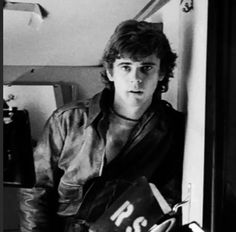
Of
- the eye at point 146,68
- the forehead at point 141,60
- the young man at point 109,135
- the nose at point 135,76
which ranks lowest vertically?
the young man at point 109,135

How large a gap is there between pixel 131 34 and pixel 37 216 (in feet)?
1.87

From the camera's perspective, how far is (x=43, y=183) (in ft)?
3.46

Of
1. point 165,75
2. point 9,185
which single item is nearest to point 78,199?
point 9,185

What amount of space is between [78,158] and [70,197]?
113mm

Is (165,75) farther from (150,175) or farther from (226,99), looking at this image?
(150,175)

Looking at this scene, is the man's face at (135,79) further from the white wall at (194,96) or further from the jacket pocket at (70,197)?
the jacket pocket at (70,197)

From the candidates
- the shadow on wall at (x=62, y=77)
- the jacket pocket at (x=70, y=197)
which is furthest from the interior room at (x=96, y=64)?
the jacket pocket at (x=70, y=197)

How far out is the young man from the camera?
1.05 meters

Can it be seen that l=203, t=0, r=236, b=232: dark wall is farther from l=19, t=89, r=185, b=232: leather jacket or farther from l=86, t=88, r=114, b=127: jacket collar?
l=86, t=88, r=114, b=127: jacket collar

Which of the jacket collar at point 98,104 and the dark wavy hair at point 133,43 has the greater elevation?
the dark wavy hair at point 133,43

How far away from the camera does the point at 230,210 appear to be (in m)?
1.08

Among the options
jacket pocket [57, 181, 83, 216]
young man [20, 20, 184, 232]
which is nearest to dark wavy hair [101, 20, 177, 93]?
young man [20, 20, 184, 232]

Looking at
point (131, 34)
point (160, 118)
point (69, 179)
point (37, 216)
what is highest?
point (131, 34)

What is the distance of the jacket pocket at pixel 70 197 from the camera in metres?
1.07
